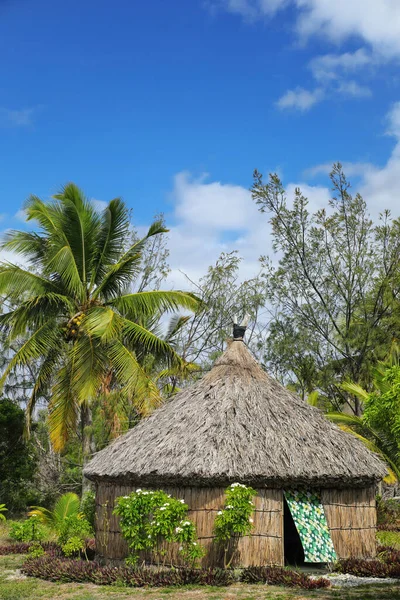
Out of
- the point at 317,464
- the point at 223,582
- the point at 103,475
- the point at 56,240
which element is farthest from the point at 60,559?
the point at 56,240

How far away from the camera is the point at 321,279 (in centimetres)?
2434

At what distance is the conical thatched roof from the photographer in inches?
481

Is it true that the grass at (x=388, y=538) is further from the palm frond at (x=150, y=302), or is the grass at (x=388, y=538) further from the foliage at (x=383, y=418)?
the palm frond at (x=150, y=302)

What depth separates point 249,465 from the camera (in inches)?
477

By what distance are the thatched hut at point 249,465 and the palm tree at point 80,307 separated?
12.0ft

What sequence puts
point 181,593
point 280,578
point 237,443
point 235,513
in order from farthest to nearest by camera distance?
point 237,443, point 235,513, point 280,578, point 181,593

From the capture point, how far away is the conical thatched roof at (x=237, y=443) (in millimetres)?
12227

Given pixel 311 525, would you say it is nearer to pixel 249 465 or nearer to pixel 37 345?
pixel 249 465

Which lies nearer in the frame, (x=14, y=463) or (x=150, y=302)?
(x=150, y=302)

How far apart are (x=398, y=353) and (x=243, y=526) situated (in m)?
11.1

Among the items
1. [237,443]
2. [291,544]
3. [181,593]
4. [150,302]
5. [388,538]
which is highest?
[150,302]

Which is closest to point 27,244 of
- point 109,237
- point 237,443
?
point 109,237

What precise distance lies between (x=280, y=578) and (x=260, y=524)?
3.98ft

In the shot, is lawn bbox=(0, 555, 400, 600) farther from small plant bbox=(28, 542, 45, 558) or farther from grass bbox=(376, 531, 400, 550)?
grass bbox=(376, 531, 400, 550)
